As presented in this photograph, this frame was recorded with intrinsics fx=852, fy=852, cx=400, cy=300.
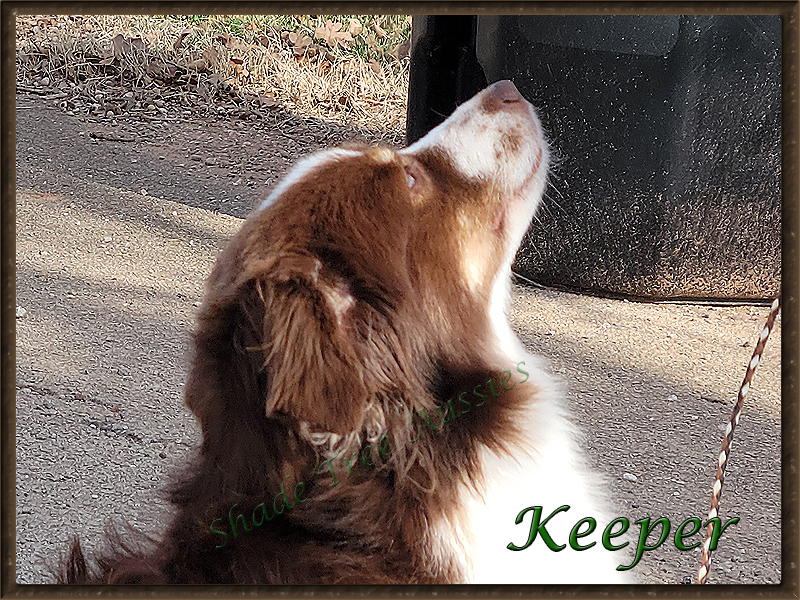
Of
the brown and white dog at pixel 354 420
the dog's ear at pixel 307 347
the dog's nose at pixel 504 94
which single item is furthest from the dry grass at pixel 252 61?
the dog's ear at pixel 307 347

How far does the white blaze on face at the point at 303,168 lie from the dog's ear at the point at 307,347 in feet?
0.75

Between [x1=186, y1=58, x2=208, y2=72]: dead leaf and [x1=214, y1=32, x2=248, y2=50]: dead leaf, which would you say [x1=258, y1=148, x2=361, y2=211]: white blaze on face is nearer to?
[x1=214, y1=32, x2=248, y2=50]: dead leaf

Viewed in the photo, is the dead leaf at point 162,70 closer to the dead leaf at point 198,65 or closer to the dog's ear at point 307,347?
the dead leaf at point 198,65

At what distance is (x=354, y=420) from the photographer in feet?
4.48

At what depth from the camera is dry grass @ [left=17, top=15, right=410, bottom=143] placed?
9.54 feet

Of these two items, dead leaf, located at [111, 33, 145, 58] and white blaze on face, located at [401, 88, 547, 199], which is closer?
white blaze on face, located at [401, 88, 547, 199]

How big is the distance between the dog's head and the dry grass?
1.12 metres

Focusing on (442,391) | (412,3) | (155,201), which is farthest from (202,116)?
(442,391)

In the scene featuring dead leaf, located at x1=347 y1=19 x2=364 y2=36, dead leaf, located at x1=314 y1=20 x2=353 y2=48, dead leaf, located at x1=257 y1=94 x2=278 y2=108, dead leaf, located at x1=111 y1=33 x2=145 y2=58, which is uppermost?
dead leaf, located at x1=347 y1=19 x2=364 y2=36

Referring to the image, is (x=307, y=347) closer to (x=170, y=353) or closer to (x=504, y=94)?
(x=504, y=94)

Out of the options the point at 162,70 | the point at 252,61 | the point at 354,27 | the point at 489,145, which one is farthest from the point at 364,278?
the point at 162,70

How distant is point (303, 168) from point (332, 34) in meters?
2.10

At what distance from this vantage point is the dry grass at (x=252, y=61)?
2908 mm

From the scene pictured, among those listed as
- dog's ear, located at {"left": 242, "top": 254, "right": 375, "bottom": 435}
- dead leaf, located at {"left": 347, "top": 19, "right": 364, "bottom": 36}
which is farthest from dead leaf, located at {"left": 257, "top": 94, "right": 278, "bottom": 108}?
dog's ear, located at {"left": 242, "top": 254, "right": 375, "bottom": 435}
